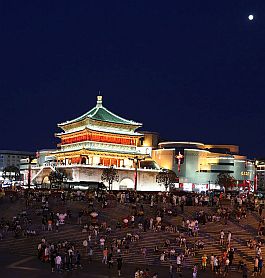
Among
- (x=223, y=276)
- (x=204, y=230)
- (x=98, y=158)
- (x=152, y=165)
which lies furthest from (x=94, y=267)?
(x=152, y=165)

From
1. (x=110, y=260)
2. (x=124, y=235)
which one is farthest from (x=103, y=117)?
(x=110, y=260)

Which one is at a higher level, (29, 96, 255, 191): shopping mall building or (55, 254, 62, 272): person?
(29, 96, 255, 191): shopping mall building

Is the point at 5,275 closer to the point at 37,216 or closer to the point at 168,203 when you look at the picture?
the point at 37,216

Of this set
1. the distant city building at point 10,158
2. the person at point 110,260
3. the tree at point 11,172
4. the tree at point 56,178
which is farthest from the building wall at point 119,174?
the distant city building at point 10,158

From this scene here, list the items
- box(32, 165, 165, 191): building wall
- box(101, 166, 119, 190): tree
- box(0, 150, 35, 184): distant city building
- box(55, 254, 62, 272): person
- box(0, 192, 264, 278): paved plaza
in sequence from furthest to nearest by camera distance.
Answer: box(0, 150, 35, 184): distant city building
box(32, 165, 165, 191): building wall
box(101, 166, 119, 190): tree
box(0, 192, 264, 278): paved plaza
box(55, 254, 62, 272): person

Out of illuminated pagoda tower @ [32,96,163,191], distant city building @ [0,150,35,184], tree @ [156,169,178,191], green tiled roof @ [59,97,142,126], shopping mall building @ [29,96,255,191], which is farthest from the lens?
distant city building @ [0,150,35,184]

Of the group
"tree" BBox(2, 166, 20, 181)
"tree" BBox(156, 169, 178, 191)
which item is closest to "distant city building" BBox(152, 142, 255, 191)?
"tree" BBox(156, 169, 178, 191)

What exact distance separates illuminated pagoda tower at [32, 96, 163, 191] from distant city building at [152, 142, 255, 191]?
42.9ft

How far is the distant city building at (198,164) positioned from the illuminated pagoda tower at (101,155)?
13.1 metres

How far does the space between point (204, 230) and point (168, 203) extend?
931cm

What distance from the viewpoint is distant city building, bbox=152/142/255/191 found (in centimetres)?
9931

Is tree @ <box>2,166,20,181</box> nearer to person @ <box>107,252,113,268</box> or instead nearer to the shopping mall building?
the shopping mall building

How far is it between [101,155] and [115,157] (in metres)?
2.79

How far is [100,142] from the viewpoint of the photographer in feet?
267
